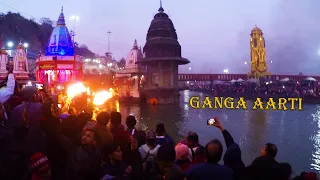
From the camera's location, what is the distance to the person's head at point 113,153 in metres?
4.43

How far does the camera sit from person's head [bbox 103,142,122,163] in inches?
174

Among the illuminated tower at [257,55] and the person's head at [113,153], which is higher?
the illuminated tower at [257,55]

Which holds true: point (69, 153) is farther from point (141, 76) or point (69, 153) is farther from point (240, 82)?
point (240, 82)

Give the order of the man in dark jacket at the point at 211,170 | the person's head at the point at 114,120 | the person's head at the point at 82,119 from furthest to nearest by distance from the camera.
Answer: the person's head at the point at 114,120 → the person's head at the point at 82,119 → the man in dark jacket at the point at 211,170

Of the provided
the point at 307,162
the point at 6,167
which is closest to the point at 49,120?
the point at 6,167

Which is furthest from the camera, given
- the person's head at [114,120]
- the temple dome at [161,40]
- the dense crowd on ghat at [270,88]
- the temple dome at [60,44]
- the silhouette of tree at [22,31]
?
the silhouette of tree at [22,31]

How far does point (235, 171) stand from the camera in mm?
4664

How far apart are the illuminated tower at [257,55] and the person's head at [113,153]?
112m

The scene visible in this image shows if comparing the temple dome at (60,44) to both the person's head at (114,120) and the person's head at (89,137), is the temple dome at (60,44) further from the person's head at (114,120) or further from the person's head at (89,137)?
the person's head at (89,137)

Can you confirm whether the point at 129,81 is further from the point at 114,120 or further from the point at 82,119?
the point at 82,119


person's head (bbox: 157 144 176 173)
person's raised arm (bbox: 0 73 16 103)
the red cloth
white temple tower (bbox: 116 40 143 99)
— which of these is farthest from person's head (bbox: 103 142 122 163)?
white temple tower (bbox: 116 40 143 99)

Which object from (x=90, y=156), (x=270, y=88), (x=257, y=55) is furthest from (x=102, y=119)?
(x=257, y=55)

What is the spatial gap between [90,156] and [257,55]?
118 metres

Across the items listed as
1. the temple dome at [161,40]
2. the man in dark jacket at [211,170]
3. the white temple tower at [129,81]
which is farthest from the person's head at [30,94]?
the white temple tower at [129,81]
